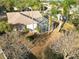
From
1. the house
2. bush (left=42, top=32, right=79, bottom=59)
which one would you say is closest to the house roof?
the house

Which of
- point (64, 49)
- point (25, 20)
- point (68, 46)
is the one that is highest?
point (68, 46)

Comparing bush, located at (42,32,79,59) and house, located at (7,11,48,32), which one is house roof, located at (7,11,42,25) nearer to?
house, located at (7,11,48,32)

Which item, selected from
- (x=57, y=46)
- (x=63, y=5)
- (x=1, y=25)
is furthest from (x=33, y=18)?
(x=57, y=46)

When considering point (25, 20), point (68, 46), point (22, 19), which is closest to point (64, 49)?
point (68, 46)

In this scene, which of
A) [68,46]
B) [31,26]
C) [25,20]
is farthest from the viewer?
[25,20]

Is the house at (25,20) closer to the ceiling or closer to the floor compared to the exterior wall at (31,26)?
closer to the ceiling

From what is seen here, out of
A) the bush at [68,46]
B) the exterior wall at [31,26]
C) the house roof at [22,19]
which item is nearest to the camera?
the bush at [68,46]

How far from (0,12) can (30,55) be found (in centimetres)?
1733

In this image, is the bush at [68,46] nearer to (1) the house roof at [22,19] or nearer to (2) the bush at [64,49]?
(2) the bush at [64,49]

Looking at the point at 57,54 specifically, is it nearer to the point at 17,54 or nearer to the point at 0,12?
the point at 17,54

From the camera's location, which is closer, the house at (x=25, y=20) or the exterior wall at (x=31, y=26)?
the exterior wall at (x=31, y=26)

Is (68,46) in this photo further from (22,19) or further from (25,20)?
(22,19)

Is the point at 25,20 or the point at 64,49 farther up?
the point at 64,49

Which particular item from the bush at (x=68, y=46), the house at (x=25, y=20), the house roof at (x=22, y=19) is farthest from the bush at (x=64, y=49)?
the house roof at (x=22, y=19)
